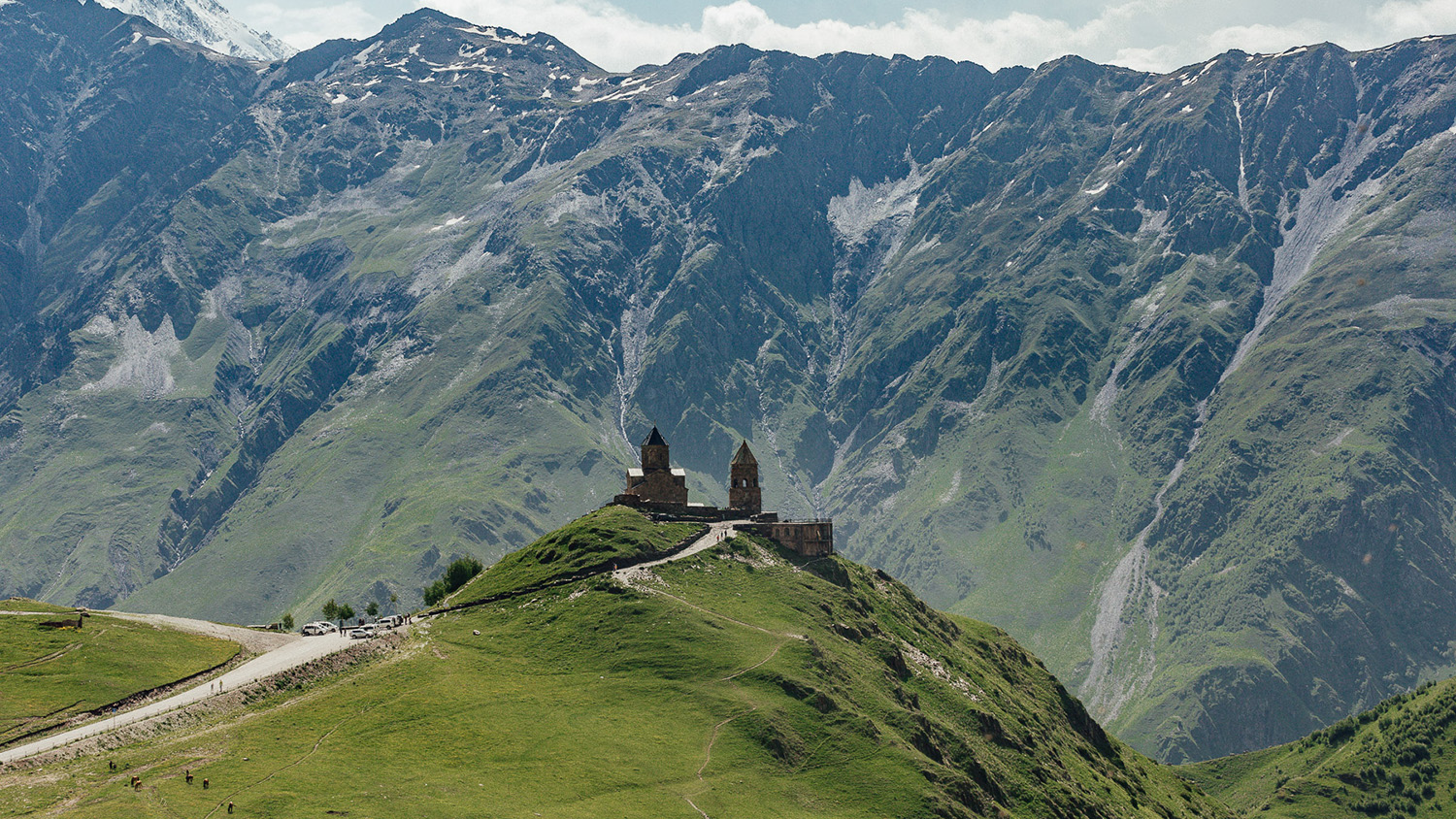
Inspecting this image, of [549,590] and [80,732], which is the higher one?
[549,590]

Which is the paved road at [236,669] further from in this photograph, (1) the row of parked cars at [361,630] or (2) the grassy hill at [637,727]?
(2) the grassy hill at [637,727]

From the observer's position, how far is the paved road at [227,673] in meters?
108

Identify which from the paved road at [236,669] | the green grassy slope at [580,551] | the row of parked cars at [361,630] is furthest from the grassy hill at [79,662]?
the green grassy slope at [580,551]

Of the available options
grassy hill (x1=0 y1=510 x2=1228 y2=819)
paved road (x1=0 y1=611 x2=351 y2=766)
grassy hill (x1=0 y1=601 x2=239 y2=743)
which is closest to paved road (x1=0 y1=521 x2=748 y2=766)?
paved road (x1=0 y1=611 x2=351 y2=766)

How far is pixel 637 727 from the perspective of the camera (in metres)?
131

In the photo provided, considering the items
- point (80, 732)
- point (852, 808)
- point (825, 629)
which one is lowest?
point (80, 732)

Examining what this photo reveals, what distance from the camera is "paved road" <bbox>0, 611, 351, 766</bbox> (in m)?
108

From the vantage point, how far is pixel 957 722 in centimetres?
16912

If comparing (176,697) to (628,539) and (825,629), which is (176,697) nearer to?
(628,539)

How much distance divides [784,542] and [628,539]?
28363mm

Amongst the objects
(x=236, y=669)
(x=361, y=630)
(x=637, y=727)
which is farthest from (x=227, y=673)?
(x=637, y=727)

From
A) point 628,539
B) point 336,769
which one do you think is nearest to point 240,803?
point 336,769

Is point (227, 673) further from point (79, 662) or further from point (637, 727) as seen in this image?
point (637, 727)

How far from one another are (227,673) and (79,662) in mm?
13373
